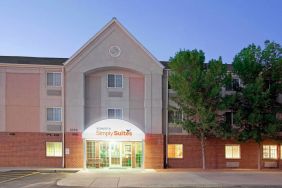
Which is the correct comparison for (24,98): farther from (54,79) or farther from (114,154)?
(114,154)

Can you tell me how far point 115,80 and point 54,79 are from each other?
211 inches

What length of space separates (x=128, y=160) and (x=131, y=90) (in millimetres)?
6140

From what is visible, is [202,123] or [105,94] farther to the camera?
[105,94]

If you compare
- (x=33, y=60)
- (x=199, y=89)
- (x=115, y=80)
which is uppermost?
(x=33, y=60)

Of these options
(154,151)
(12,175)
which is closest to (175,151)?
(154,151)

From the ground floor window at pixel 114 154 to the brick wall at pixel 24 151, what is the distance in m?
2.87

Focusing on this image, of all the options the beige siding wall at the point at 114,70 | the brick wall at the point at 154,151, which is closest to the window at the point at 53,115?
the beige siding wall at the point at 114,70

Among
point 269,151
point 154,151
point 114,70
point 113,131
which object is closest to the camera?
point 113,131

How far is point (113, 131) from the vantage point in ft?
103

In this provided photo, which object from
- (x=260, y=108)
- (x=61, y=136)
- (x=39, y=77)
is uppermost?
(x=39, y=77)

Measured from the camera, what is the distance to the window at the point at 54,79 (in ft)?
108

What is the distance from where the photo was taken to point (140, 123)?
33.4 m

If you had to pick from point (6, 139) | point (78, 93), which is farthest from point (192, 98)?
point (6, 139)

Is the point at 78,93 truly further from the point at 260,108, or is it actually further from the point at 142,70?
the point at 260,108
